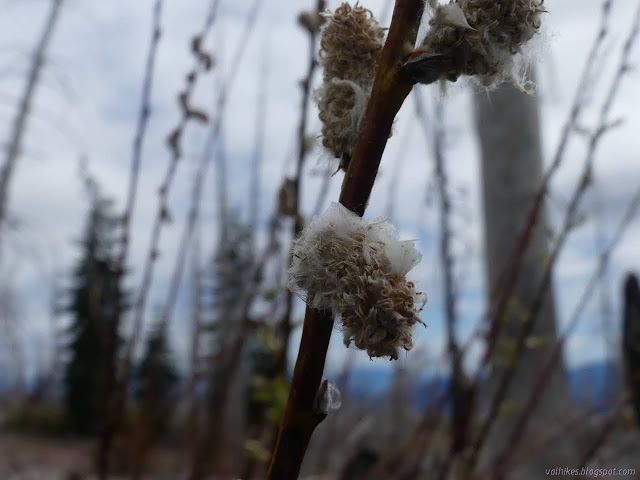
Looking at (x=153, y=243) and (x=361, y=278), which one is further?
(x=153, y=243)

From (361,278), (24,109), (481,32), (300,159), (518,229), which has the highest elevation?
(24,109)

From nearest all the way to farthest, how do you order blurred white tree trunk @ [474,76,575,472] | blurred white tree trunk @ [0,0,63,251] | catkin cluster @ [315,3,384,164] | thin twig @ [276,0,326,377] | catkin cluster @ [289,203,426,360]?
catkin cluster @ [289,203,426,360] → catkin cluster @ [315,3,384,164] → thin twig @ [276,0,326,377] → blurred white tree trunk @ [474,76,575,472] → blurred white tree trunk @ [0,0,63,251]

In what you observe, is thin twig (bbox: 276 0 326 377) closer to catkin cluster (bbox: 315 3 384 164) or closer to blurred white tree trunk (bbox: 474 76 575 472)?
catkin cluster (bbox: 315 3 384 164)

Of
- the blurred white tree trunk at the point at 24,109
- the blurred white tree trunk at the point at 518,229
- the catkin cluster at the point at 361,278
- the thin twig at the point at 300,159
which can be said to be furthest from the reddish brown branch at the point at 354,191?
the blurred white tree trunk at the point at 24,109

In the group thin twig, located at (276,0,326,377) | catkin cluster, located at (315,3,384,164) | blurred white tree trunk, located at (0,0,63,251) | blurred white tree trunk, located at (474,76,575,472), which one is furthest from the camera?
blurred white tree trunk, located at (0,0,63,251)

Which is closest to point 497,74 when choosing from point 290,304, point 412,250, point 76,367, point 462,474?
point 412,250

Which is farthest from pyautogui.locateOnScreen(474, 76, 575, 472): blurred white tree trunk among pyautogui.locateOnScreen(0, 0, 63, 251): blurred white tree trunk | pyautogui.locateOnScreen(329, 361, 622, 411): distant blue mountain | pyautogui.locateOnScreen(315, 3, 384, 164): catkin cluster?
pyautogui.locateOnScreen(0, 0, 63, 251): blurred white tree trunk

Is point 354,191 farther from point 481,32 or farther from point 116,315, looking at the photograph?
point 116,315

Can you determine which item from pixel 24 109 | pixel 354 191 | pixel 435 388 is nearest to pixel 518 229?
pixel 435 388
